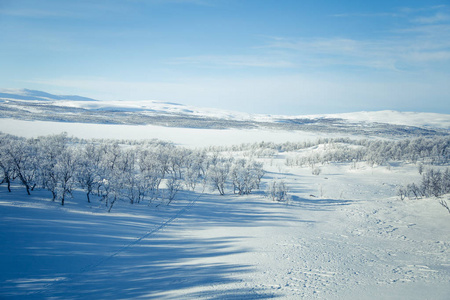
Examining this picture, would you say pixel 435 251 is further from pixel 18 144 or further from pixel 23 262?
pixel 18 144

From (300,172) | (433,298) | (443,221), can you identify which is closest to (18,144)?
(433,298)

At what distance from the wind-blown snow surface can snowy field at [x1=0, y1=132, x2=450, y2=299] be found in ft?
0.24

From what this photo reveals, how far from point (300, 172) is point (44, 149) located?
53.7 m

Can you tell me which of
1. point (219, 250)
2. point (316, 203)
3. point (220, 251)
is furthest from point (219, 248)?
point (316, 203)

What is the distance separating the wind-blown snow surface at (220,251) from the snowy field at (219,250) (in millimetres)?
72

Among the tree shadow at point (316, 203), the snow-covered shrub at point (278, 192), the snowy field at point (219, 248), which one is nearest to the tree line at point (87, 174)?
the snowy field at point (219, 248)

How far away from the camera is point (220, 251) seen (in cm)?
1702

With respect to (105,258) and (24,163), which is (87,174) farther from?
(105,258)

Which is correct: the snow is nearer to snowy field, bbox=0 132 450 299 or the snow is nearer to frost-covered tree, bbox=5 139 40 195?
frost-covered tree, bbox=5 139 40 195

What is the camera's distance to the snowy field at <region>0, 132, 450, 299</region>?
11617 millimetres

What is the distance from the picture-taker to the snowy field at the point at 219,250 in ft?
38.1

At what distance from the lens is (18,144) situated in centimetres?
2605

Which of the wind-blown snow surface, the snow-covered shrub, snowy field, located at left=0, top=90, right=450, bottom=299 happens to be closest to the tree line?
snowy field, located at left=0, top=90, right=450, bottom=299

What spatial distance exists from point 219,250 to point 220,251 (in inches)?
9.2
